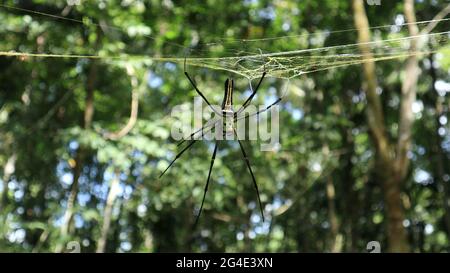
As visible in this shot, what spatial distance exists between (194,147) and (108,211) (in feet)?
6.09

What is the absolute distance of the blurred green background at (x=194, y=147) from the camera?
7227 mm

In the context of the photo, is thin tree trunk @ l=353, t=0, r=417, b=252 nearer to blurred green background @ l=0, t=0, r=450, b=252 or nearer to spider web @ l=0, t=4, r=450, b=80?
blurred green background @ l=0, t=0, r=450, b=252

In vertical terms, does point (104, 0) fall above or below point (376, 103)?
above

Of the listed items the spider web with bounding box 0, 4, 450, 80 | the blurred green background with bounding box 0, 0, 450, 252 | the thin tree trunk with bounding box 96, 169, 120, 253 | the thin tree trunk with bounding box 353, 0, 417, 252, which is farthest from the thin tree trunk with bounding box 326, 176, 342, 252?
the spider web with bounding box 0, 4, 450, 80

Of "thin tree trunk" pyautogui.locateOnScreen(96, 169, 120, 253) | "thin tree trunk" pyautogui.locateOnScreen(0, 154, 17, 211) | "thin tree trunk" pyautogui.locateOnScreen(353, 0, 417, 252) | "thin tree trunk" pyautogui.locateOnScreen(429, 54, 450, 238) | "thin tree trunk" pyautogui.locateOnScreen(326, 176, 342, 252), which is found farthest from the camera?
"thin tree trunk" pyautogui.locateOnScreen(326, 176, 342, 252)

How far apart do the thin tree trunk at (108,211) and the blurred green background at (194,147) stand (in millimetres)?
22

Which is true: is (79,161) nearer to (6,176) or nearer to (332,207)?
(6,176)

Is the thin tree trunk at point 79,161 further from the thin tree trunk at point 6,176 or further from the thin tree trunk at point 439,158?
the thin tree trunk at point 439,158

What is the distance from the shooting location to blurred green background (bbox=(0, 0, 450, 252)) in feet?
23.7

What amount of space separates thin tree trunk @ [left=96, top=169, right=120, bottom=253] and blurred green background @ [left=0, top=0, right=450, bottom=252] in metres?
0.02

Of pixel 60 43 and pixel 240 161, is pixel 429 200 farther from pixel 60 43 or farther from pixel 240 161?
pixel 60 43
